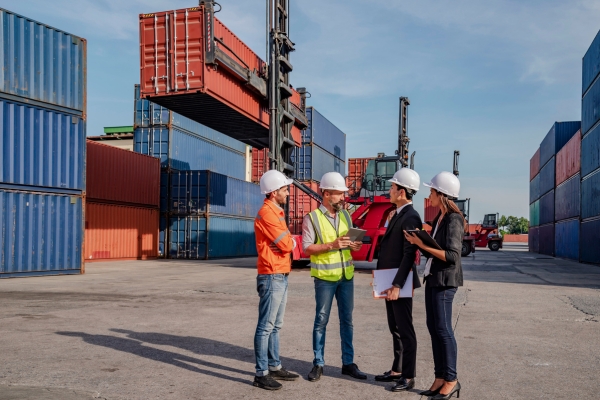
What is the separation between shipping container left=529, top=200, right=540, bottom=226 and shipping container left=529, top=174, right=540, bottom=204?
43 centimetres

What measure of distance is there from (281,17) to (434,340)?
16.7 m

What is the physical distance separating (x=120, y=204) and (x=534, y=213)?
118ft

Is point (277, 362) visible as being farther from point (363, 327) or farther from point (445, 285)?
point (363, 327)

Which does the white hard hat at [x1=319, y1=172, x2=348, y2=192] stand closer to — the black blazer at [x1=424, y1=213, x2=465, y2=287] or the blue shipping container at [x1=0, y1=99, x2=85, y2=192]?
the black blazer at [x1=424, y1=213, x2=465, y2=287]

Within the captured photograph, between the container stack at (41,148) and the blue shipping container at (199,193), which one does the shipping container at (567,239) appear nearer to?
the blue shipping container at (199,193)

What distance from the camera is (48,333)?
21.5 ft

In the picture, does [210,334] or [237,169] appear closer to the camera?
[210,334]

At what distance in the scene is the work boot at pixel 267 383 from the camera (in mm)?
4391

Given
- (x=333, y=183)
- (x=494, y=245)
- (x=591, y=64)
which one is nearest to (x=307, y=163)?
(x=591, y=64)

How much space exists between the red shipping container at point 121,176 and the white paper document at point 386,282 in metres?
18.8

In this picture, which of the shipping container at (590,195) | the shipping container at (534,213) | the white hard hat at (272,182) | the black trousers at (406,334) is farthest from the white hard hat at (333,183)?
the shipping container at (534,213)

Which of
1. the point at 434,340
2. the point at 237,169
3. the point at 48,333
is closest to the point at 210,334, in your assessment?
the point at 48,333

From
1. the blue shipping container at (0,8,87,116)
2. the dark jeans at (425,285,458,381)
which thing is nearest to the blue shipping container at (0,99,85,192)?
the blue shipping container at (0,8,87,116)

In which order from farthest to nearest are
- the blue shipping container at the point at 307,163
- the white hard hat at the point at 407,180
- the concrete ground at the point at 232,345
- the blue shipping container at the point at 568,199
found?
the blue shipping container at the point at 307,163 < the blue shipping container at the point at 568,199 < the white hard hat at the point at 407,180 < the concrete ground at the point at 232,345
